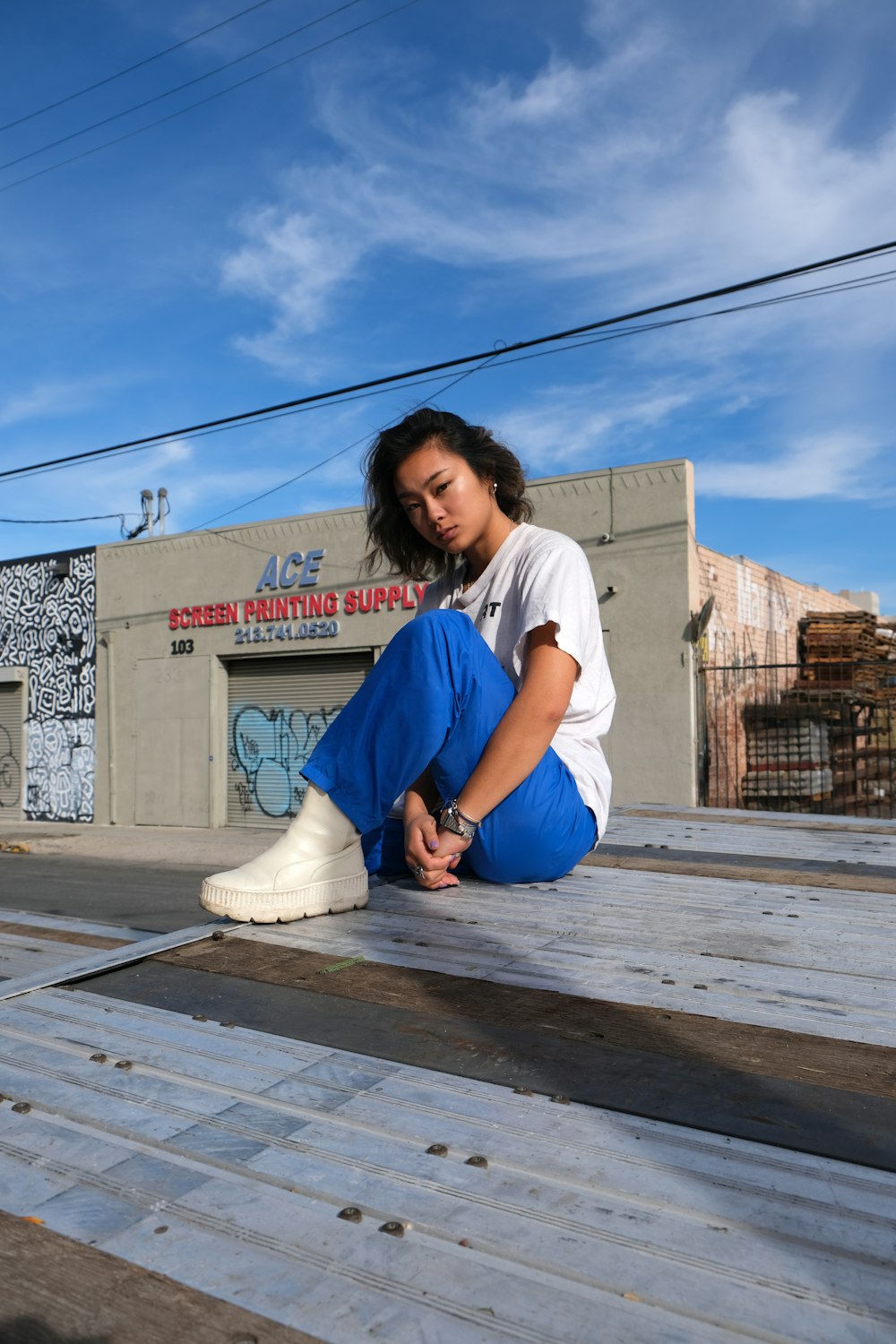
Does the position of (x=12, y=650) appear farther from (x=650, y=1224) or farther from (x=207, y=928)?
(x=650, y=1224)

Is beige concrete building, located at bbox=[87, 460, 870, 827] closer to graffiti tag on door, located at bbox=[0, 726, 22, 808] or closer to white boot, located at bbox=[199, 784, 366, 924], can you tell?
graffiti tag on door, located at bbox=[0, 726, 22, 808]

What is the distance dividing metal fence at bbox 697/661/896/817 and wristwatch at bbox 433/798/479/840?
377 inches

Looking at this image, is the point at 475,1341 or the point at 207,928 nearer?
the point at 475,1341

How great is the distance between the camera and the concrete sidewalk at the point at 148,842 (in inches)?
478

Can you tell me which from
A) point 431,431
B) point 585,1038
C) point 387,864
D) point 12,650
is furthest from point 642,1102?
point 12,650

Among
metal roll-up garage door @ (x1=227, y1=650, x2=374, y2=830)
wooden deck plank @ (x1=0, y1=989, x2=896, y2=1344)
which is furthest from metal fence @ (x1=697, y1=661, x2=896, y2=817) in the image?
wooden deck plank @ (x1=0, y1=989, x2=896, y2=1344)

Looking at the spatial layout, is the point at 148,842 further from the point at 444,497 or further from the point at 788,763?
the point at 444,497

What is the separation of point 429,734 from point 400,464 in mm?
928

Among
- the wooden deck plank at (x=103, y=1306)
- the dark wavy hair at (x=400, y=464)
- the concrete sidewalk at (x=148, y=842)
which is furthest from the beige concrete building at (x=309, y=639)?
the wooden deck plank at (x=103, y=1306)

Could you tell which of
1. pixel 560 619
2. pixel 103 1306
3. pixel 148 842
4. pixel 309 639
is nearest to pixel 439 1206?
pixel 103 1306

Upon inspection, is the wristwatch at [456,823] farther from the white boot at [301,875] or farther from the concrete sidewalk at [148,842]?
the concrete sidewalk at [148,842]

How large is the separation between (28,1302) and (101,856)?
41.7 ft

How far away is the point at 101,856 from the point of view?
42.0 ft

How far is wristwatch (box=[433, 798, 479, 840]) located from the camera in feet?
8.00
